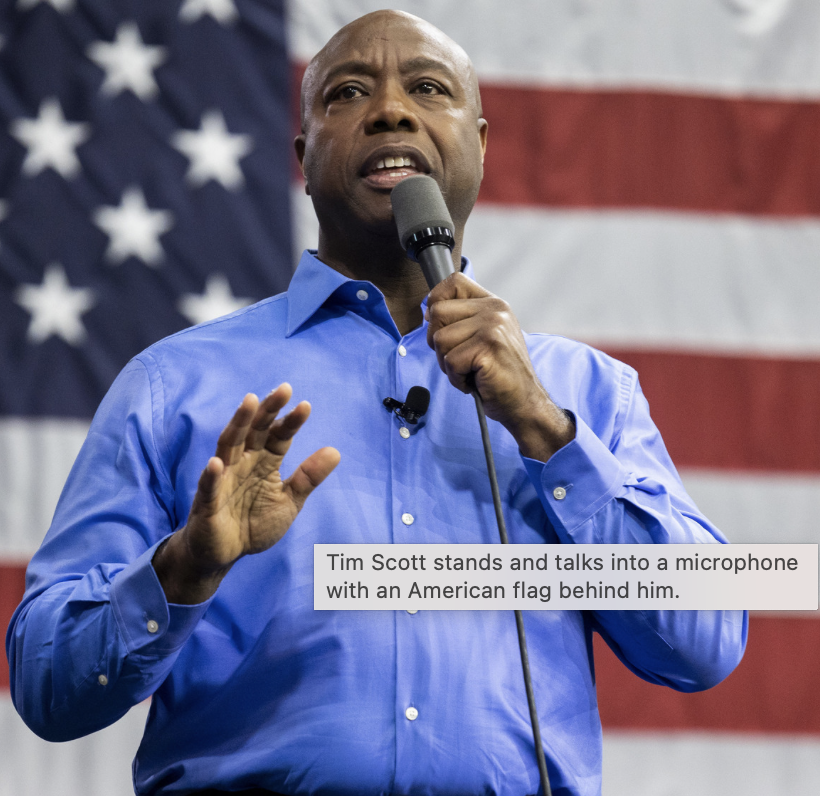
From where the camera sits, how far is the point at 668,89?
217 cm

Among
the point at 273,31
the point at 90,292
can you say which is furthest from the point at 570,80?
the point at 90,292

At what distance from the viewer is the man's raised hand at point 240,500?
882 millimetres

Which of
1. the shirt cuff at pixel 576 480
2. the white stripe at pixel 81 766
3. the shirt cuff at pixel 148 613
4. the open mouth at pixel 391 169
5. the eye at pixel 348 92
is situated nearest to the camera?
the shirt cuff at pixel 148 613

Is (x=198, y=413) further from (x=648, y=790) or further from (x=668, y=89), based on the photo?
(x=668, y=89)

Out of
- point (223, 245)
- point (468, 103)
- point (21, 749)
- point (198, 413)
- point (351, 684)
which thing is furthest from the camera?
point (223, 245)

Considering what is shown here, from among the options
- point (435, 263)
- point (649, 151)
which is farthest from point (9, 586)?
point (649, 151)

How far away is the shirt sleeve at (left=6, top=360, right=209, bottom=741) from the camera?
99cm

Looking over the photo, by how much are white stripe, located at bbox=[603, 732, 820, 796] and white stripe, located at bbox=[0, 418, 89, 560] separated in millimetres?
1204

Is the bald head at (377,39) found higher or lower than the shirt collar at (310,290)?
higher

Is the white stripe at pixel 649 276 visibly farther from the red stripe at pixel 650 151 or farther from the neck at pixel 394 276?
the neck at pixel 394 276

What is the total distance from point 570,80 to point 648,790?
1476 millimetres
